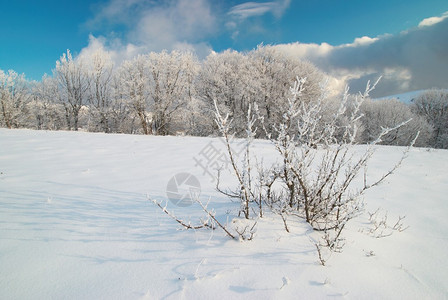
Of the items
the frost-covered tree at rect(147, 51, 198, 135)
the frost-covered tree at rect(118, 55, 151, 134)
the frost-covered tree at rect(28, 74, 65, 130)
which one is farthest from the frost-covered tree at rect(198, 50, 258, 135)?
the frost-covered tree at rect(28, 74, 65, 130)

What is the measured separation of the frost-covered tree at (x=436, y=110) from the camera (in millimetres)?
32031

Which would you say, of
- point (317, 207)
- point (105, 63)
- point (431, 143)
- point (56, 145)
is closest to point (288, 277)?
point (317, 207)

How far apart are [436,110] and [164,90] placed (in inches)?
1755

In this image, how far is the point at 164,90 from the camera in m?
24.6

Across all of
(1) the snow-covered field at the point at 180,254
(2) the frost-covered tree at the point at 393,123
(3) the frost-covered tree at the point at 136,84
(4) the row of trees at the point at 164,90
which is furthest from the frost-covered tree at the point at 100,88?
(2) the frost-covered tree at the point at 393,123

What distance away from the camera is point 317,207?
2.44m

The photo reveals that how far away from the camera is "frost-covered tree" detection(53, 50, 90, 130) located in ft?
73.7

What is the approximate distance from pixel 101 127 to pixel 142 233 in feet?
92.3

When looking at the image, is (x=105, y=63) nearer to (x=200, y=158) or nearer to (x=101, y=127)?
(x=101, y=127)

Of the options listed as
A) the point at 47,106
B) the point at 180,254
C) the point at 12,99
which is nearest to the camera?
the point at 180,254

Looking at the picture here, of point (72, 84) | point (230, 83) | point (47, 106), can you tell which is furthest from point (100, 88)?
point (230, 83)

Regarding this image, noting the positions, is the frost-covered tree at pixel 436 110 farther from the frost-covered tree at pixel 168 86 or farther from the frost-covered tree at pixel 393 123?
the frost-covered tree at pixel 168 86

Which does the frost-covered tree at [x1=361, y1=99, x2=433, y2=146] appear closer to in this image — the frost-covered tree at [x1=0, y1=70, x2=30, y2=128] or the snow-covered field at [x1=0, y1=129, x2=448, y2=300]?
the snow-covered field at [x1=0, y1=129, x2=448, y2=300]

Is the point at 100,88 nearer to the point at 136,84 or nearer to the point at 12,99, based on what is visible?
the point at 136,84
